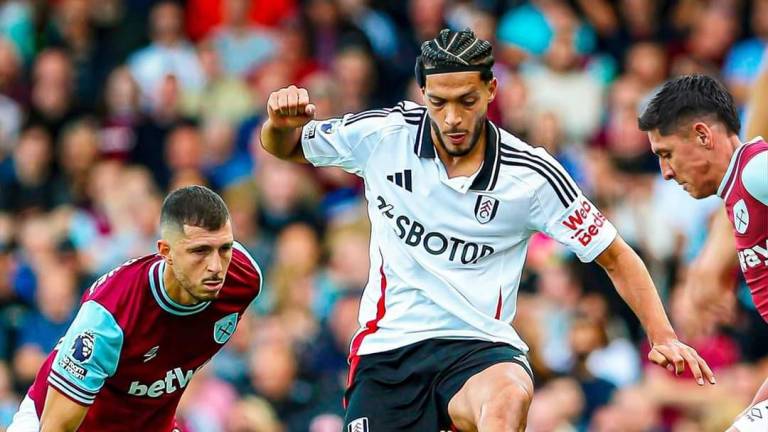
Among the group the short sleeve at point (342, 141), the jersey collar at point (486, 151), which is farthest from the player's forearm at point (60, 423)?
the jersey collar at point (486, 151)

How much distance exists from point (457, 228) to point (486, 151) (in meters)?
0.37

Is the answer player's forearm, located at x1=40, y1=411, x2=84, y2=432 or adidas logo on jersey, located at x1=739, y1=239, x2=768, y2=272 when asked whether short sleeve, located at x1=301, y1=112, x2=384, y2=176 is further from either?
adidas logo on jersey, located at x1=739, y1=239, x2=768, y2=272

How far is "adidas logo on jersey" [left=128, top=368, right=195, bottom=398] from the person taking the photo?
790 cm

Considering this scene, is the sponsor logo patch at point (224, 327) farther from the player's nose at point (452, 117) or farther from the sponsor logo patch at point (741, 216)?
the sponsor logo patch at point (741, 216)

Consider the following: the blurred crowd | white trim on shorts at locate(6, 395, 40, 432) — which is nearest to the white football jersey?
white trim on shorts at locate(6, 395, 40, 432)

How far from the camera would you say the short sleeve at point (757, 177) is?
266 inches

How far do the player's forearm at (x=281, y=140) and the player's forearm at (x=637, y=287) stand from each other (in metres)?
1.50

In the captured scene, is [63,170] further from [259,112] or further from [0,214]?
[259,112]

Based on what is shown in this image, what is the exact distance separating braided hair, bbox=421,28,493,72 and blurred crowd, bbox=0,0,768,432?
13.6 feet

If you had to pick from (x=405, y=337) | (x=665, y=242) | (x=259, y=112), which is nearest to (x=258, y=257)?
(x=259, y=112)

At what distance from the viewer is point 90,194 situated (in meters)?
14.6

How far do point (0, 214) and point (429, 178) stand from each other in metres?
7.55

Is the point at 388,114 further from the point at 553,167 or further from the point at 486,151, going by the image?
the point at 553,167

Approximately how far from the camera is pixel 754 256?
7016 millimetres
